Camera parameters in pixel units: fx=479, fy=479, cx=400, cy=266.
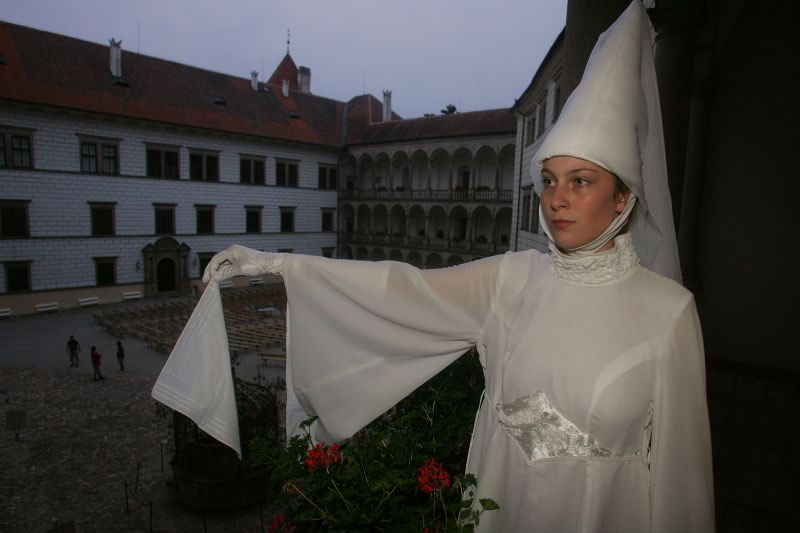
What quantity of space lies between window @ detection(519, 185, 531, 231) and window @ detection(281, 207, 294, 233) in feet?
60.7

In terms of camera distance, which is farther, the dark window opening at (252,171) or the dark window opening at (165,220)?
the dark window opening at (252,171)

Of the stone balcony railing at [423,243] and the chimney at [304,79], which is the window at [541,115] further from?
the chimney at [304,79]

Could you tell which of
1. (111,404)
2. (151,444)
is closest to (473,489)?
(151,444)

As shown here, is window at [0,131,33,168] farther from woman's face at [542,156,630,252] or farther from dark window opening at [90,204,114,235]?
woman's face at [542,156,630,252]

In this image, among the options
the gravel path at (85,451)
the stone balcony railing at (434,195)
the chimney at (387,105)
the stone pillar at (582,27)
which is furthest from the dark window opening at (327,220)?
the stone pillar at (582,27)

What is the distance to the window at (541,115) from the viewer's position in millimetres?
21220

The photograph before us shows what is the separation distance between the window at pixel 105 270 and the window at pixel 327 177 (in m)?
16.1

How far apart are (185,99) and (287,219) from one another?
10.4 m

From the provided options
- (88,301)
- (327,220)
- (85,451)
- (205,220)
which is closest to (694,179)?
(85,451)

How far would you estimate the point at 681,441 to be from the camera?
1.82 meters

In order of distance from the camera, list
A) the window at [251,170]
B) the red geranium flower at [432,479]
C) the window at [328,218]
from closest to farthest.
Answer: the red geranium flower at [432,479] < the window at [251,170] < the window at [328,218]

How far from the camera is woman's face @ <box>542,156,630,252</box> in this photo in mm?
1846

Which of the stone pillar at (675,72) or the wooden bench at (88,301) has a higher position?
the stone pillar at (675,72)

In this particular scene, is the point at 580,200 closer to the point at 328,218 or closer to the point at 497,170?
the point at 497,170
